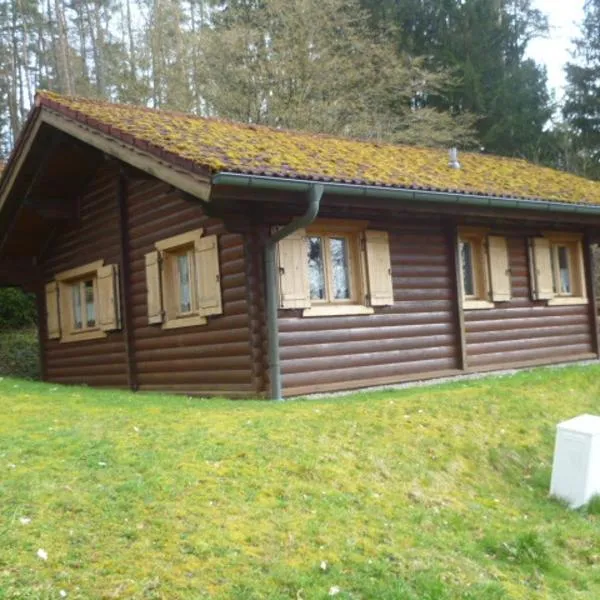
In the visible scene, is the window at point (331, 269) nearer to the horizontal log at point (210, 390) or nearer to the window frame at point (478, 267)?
the horizontal log at point (210, 390)

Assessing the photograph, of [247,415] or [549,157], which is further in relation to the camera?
[549,157]

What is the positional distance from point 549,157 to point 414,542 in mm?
27830

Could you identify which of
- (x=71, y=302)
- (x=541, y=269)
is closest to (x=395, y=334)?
(x=541, y=269)

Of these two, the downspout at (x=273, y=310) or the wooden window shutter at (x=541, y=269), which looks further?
the wooden window shutter at (x=541, y=269)

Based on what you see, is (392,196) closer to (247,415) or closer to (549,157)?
(247,415)

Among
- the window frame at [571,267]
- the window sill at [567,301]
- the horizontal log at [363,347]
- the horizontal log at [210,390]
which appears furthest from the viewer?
the window frame at [571,267]

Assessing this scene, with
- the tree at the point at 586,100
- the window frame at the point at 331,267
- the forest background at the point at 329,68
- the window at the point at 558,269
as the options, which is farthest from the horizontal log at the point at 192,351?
the tree at the point at 586,100

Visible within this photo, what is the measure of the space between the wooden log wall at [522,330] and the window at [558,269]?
140 mm

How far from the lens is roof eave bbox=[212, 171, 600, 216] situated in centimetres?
868

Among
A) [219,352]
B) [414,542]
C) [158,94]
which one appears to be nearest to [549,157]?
[158,94]

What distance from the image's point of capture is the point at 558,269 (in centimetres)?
1451

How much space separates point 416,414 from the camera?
26.5 ft

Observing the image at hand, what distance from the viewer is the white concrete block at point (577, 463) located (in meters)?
6.63

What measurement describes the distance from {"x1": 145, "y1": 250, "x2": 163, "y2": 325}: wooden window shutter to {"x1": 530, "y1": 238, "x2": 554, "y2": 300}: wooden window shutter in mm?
6441
